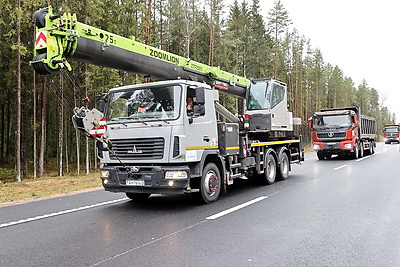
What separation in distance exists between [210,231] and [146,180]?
1998 millimetres

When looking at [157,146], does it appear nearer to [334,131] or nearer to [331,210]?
[331,210]

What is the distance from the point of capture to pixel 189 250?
14.8 feet

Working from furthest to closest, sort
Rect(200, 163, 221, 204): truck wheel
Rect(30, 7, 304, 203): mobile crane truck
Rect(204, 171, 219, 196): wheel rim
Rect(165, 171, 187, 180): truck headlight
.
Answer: Rect(204, 171, 219, 196): wheel rim, Rect(200, 163, 221, 204): truck wheel, Rect(165, 171, 187, 180): truck headlight, Rect(30, 7, 304, 203): mobile crane truck

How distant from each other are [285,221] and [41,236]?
413cm

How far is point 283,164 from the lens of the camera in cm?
1192

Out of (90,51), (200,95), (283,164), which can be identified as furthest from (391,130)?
(90,51)

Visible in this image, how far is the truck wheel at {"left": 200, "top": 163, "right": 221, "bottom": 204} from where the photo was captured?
7395 millimetres

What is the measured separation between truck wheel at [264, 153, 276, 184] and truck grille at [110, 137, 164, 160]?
4775 millimetres

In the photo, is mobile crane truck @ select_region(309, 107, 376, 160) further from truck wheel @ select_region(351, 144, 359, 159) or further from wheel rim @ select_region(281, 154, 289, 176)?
wheel rim @ select_region(281, 154, 289, 176)

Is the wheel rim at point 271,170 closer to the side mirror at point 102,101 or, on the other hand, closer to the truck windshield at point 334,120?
the side mirror at point 102,101

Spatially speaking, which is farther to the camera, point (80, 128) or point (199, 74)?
point (199, 74)

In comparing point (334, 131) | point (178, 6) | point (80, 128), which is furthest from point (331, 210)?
point (178, 6)

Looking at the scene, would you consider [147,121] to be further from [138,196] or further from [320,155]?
[320,155]

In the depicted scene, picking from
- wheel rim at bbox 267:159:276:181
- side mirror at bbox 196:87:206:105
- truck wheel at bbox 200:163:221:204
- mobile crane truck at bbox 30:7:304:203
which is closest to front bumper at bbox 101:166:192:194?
mobile crane truck at bbox 30:7:304:203
